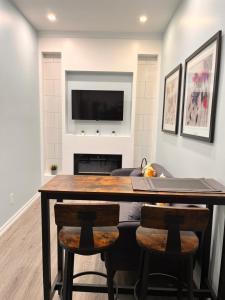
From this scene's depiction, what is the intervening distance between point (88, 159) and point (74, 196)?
329 cm

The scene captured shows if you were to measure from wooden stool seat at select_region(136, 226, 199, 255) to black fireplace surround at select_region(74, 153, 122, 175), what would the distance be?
321cm

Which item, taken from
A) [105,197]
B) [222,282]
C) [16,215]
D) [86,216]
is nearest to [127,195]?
[105,197]

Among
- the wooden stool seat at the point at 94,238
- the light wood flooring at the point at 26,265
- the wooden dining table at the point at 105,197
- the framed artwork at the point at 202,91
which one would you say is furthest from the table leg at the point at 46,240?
the framed artwork at the point at 202,91

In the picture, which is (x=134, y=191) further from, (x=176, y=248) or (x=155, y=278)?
(x=155, y=278)

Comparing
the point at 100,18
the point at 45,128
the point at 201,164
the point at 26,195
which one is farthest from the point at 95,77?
the point at 201,164

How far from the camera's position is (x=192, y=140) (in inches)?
92.7

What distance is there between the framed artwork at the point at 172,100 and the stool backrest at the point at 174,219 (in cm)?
181

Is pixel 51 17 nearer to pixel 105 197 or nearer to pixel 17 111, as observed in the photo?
pixel 17 111

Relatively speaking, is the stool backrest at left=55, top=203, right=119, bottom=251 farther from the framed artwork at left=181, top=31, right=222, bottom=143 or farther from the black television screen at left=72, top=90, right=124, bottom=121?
the black television screen at left=72, top=90, right=124, bottom=121

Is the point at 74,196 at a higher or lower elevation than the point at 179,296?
higher

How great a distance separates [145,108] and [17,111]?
249 cm

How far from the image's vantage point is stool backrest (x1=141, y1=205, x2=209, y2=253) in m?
1.26

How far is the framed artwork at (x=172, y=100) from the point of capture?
116 inches

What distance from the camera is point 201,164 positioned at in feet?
6.80
